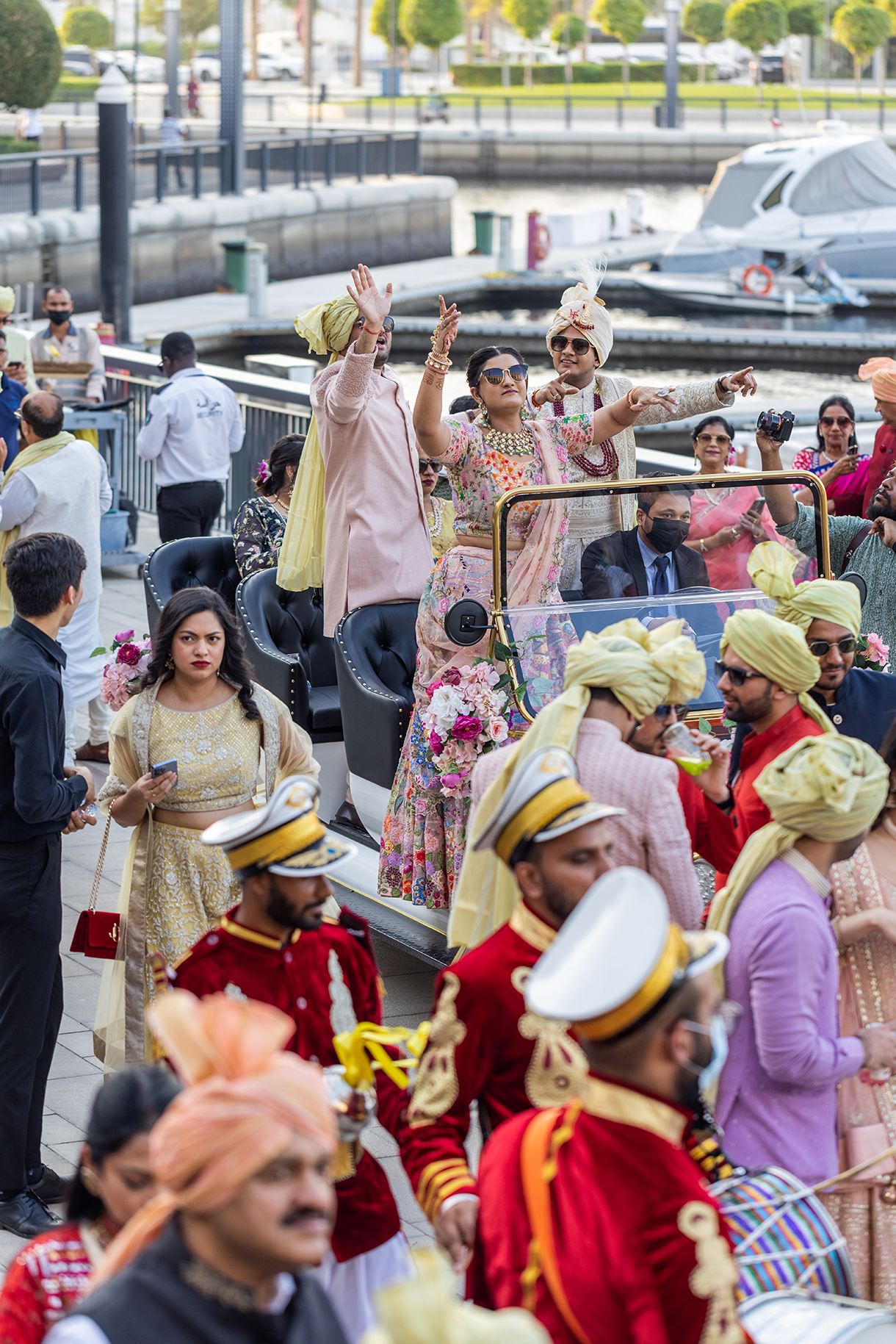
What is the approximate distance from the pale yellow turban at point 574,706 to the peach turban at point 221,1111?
4.49 feet

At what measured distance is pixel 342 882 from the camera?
6.42m

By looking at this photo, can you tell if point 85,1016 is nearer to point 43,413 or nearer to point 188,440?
point 43,413

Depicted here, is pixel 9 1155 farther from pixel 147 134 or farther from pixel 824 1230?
pixel 147 134

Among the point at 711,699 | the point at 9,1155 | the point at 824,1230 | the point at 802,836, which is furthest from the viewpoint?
the point at 711,699

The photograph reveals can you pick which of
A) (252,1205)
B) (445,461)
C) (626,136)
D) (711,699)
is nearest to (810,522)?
(711,699)

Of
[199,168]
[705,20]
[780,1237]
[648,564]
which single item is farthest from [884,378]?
[705,20]

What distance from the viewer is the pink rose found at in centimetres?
545

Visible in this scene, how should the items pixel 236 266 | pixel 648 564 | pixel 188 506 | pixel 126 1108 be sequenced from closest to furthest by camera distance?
pixel 126 1108
pixel 648 564
pixel 188 506
pixel 236 266

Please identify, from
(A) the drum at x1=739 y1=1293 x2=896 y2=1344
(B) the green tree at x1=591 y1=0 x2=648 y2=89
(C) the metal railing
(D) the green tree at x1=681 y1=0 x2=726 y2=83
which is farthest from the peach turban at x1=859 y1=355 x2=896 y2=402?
(D) the green tree at x1=681 y1=0 x2=726 y2=83

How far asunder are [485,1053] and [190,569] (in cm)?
545

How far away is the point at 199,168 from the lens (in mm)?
30797

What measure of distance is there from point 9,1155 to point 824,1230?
8.50 ft

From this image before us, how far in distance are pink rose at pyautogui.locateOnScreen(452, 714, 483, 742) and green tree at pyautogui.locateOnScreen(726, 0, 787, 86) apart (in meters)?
64.8

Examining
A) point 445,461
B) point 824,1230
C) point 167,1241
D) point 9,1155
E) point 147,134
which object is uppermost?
point 147,134
